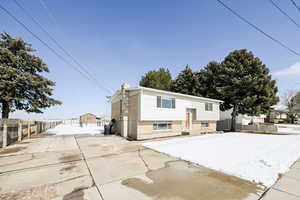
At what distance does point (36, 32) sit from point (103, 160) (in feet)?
29.4

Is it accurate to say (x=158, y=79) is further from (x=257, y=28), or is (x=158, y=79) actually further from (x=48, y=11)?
(x=48, y=11)

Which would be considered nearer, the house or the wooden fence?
the wooden fence

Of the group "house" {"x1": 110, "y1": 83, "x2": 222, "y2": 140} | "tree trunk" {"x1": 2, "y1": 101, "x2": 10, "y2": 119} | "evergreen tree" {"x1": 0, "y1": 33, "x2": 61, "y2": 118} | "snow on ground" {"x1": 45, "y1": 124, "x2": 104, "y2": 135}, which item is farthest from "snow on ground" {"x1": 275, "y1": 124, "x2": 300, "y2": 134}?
"tree trunk" {"x1": 2, "y1": 101, "x2": 10, "y2": 119}

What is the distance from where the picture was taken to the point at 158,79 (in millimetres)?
29281

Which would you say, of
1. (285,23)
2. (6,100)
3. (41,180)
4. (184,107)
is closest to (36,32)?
(6,100)

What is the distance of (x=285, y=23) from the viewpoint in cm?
796

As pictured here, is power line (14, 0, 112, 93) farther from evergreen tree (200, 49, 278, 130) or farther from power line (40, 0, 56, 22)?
evergreen tree (200, 49, 278, 130)

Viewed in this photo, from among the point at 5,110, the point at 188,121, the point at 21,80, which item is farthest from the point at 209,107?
the point at 5,110

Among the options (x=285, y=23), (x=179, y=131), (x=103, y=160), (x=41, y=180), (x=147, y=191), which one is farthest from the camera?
(x=179, y=131)

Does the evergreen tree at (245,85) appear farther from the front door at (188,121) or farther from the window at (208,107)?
the front door at (188,121)

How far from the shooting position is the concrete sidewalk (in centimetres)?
323

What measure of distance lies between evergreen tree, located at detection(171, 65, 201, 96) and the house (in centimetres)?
833

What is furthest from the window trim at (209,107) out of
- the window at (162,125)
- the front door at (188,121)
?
the window at (162,125)

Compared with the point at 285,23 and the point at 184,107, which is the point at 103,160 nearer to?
the point at 184,107
